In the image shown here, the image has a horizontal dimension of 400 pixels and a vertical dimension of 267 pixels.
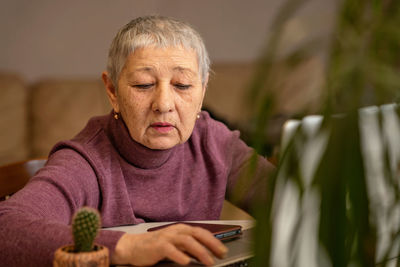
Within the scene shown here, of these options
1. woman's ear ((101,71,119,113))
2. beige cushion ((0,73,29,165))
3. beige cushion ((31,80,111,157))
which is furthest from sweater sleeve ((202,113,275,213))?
beige cushion ((0,73,29,165))

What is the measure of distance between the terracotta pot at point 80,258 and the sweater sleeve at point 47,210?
18 cm

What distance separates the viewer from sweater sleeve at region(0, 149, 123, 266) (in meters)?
0.97

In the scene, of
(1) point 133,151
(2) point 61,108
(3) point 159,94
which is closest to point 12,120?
(2) point 61,108

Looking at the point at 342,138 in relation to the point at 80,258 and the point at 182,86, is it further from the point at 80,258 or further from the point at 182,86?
the point at 182,86

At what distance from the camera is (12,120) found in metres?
3.63

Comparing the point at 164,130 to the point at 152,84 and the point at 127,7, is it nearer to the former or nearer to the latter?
the point at 152,84

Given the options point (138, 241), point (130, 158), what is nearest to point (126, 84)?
point (130, 158)

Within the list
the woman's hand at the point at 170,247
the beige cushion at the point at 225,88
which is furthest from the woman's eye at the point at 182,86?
the beige cushion at the point at 225,88

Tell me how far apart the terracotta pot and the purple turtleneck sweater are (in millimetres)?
181

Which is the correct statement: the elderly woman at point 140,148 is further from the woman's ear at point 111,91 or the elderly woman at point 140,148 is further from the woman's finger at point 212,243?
the woman's finger at point 212,243

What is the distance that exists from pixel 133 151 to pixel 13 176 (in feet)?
1.32

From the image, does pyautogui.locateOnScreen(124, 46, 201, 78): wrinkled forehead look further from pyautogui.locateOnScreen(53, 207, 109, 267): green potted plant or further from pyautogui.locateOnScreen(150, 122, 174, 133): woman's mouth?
pyautogui.locateOnScreen(53, 207, 109, 267): green potted plant

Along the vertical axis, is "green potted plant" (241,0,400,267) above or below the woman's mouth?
above

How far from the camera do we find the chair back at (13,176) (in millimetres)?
1534
